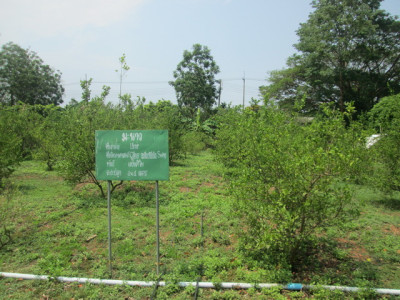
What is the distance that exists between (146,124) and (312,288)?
35.0ft

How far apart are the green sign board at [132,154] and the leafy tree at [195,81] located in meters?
24.4

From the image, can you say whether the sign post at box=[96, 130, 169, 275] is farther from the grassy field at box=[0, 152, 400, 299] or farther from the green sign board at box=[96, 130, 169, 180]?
the grassy field at box=[0, 152, 400, 299]

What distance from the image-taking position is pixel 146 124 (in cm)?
1315

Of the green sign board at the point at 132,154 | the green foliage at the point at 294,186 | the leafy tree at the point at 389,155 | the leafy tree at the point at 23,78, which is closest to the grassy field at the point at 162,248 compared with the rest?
the green foliage at the point at 294,186

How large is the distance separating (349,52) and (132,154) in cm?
2407

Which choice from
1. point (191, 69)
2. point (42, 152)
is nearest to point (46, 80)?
point (191, 69)

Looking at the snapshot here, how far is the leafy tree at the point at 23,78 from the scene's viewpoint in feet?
105

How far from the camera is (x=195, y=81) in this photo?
2834cm

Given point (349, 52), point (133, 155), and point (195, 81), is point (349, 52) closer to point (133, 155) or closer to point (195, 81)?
point (195, 81)

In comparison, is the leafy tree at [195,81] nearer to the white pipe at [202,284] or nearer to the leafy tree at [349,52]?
the leafy tree at [349,52]

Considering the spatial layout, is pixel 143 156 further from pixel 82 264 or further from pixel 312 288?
pixel 312 288

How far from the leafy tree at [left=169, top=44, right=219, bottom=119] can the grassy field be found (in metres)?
21.6

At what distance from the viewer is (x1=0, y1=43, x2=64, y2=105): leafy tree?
31.9 meters

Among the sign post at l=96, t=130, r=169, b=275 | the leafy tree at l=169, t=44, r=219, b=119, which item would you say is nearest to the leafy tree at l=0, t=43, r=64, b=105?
the leafy tree at l=169, t=44, r=219, b=119
